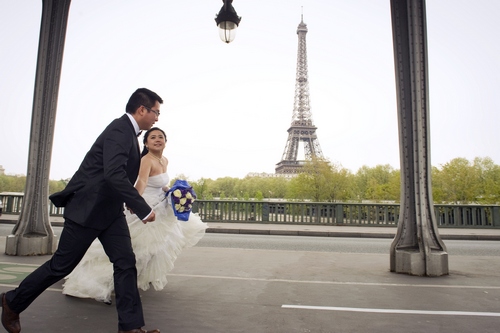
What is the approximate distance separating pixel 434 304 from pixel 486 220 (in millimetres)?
14995

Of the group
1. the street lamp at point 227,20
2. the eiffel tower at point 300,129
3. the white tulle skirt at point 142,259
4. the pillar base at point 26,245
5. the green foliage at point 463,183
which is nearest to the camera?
the white tulle skirt at point 142,259

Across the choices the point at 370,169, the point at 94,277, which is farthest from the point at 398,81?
the point at 370,169

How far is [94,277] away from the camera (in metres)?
4.18

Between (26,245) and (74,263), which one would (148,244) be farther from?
(26,245)

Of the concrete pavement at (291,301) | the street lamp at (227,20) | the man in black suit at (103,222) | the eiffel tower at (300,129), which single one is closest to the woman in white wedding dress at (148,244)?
the concrete pavement at (291,301)

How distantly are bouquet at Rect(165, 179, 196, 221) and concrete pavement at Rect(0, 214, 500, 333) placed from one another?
0.90 metres

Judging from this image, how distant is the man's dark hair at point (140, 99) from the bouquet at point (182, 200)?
1180 millimetres

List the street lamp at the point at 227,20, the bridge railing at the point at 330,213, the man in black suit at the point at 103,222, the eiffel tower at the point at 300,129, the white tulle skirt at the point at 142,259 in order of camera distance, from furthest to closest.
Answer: the eiffel tower at the point at 300,129 → the bridge railing at the point at 330,213 → the street lamp at the point at 227,20 → the white tulle skirt at the point at 142,259 → the man in black suit at the point at 103,222

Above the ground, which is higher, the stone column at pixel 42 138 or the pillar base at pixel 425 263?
the stone column at pixel 42 138

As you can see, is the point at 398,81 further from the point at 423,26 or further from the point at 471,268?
the point at 471,268

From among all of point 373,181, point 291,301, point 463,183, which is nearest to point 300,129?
point 373,181

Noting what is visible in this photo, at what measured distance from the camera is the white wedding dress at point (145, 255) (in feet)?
13.6

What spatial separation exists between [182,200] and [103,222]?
1.23 m

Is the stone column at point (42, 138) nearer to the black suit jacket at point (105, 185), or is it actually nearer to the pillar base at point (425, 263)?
the black suit jacket at point (105, 185)
